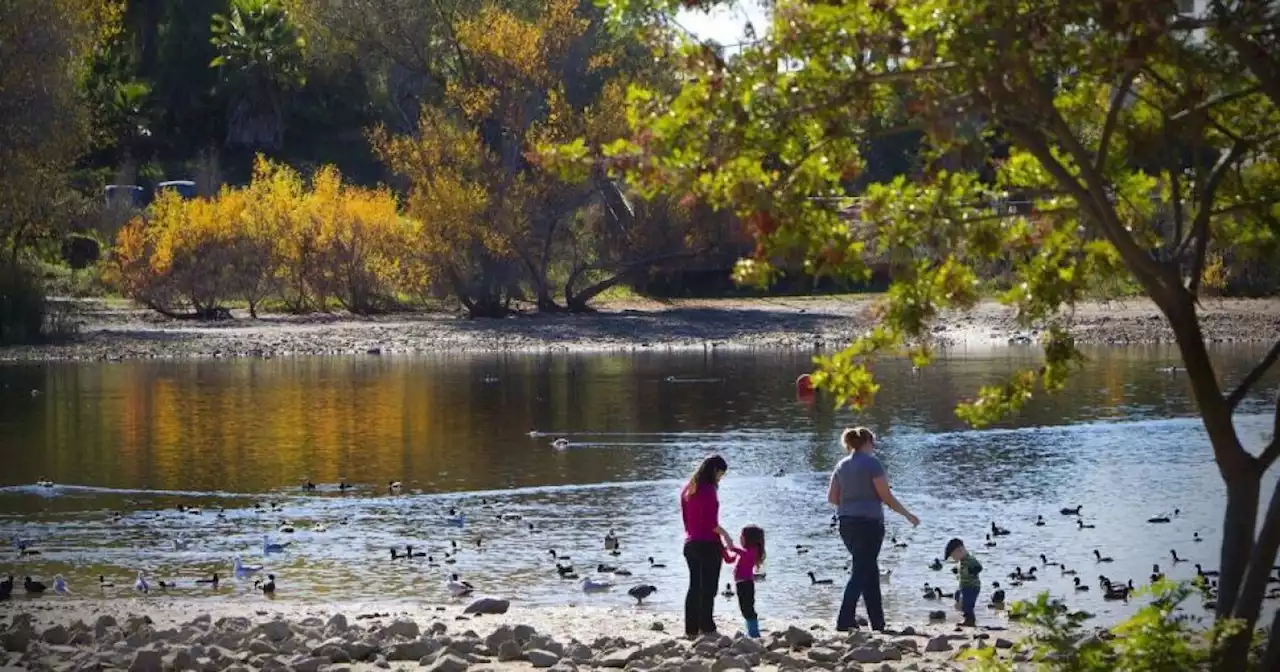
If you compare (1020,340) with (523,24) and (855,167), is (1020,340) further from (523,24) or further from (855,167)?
(855,167)

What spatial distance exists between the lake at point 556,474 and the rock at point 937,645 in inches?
86.8

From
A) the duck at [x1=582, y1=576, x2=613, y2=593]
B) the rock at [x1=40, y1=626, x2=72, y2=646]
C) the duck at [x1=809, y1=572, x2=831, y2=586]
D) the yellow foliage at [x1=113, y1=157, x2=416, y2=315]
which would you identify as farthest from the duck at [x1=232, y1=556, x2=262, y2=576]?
the yellow foliage at [x1=113, y1=157, x2=416, y2=315]

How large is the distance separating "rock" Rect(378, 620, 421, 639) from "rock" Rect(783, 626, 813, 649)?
9.19ft

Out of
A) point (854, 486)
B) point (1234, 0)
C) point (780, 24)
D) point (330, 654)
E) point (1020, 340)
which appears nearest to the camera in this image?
point (780, 24)

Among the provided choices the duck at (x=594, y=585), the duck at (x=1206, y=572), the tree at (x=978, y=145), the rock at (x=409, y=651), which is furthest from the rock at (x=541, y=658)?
the duck at (x=1206, y=572)

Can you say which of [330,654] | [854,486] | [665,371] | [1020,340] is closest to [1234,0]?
[854,486]

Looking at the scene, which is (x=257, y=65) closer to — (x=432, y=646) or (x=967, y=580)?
(x=967, y=580)

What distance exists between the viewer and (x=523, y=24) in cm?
6134

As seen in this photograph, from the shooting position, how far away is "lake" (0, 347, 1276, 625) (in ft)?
66.0

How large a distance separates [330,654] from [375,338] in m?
43.2

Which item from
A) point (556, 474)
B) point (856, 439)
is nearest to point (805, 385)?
point (856, 439)

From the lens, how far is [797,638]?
1438 centimetres

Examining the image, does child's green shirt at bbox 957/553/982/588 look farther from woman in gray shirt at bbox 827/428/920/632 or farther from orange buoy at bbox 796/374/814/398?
orange buoy at bbox 796/374/814/398

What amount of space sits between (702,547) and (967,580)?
247cm
